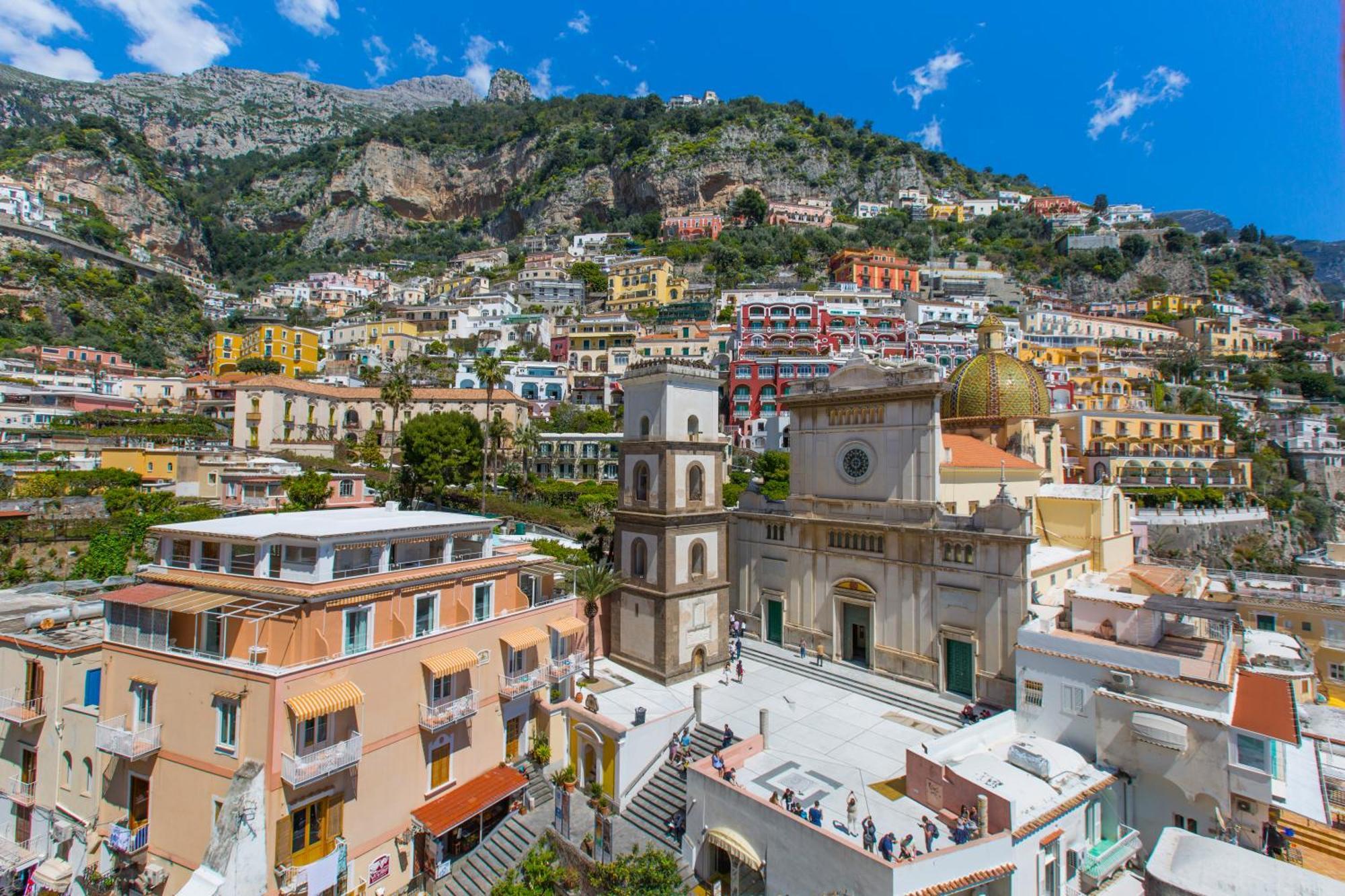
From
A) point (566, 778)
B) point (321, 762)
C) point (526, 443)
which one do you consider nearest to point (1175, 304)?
point (526, 443)

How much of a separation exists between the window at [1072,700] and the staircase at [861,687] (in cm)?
295

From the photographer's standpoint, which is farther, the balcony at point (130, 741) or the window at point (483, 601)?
the window at point (483, 601)

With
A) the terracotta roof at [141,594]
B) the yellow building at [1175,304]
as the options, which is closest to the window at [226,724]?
the terracotta roof at [141,594]

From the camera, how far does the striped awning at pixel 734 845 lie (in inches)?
569

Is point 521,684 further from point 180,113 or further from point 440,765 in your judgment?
point 180,113

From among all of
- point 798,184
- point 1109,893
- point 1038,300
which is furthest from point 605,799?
point 798,184

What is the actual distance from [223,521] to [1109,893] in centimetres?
2439

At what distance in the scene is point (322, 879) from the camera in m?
13.9

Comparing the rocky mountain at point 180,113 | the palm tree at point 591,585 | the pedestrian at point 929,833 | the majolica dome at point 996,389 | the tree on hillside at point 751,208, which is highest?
the rocky mountain at point 180,113

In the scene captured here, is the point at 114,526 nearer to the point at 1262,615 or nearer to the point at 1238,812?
the point at 1238,812

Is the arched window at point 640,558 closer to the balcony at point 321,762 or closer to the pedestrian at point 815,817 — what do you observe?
the pedestrian at point 815,817

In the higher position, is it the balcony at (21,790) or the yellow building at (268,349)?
the yellow building at (268,349)

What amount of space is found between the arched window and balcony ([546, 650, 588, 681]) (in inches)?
163

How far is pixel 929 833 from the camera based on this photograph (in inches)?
519
